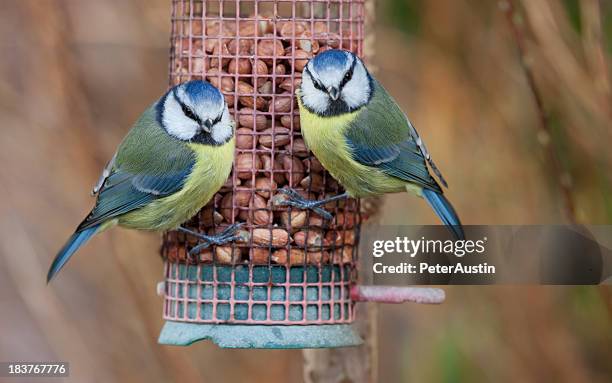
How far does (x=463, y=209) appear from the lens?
199 inches

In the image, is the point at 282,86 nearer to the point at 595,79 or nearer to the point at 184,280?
the point at 184,280


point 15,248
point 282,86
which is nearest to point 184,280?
point 282,86

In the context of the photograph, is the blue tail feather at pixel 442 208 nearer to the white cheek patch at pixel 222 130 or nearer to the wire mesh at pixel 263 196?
the wire mesh at pixel 263 196

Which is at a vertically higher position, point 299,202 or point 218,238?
point 299,202

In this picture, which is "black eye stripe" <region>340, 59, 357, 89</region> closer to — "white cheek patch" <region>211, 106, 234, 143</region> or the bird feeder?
the bird feeder

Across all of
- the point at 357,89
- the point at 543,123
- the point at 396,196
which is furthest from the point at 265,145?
the point at 396,196

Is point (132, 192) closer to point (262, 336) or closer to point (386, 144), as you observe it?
point (262, 336)

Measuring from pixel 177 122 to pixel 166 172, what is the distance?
0.64 feet

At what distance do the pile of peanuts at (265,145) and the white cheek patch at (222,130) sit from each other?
0.16 m

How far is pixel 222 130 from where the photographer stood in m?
3.81

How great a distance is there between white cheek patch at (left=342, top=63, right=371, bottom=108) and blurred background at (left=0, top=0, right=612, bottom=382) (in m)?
1.16

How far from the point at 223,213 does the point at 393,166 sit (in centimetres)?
69

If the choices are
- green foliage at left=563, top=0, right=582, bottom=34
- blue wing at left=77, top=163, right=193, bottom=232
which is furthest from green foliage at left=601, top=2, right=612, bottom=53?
blue wing at left=77, top=163, right=193, bottom=232

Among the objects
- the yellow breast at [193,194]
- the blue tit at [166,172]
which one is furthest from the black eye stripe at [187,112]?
the yellow breast at [193,194]
